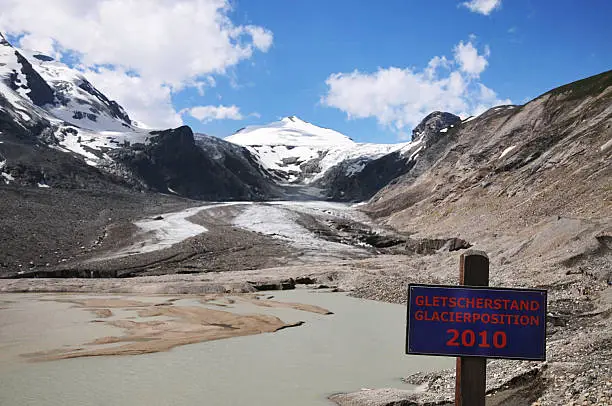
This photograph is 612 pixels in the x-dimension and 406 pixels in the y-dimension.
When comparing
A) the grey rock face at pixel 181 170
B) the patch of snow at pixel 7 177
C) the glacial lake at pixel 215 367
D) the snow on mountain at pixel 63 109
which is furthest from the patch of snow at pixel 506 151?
the snow on mountain at pixel 63 109

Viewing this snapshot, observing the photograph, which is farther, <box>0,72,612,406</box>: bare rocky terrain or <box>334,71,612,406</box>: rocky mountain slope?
<box>0,72,612,406</box>: bare rocky terrain

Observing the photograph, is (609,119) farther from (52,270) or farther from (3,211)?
(3,211)

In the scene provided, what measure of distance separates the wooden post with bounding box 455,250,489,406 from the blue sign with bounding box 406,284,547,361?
151 millimetres

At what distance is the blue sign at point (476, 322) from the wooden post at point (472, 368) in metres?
0.15

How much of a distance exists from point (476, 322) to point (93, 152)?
120m

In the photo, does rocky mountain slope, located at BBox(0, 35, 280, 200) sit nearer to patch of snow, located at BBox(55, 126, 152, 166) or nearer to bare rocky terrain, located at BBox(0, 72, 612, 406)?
patch of snow, located at BBox(55, 126, 152, 166)

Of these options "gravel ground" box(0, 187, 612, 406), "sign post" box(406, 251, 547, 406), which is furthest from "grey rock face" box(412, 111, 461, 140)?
"sign post" box(406, 251, 547, 406)

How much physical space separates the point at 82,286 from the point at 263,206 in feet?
166

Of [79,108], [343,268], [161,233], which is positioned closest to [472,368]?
[343,268]

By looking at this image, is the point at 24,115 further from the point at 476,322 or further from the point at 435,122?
the point at 476,322

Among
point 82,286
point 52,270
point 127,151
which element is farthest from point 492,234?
point 127,151

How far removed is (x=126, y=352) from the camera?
14586 millimetres

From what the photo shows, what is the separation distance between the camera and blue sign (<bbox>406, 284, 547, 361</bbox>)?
5.09 meters

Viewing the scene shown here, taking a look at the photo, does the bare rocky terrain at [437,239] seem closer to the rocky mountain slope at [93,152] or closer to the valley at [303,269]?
the valley at [303,269]
